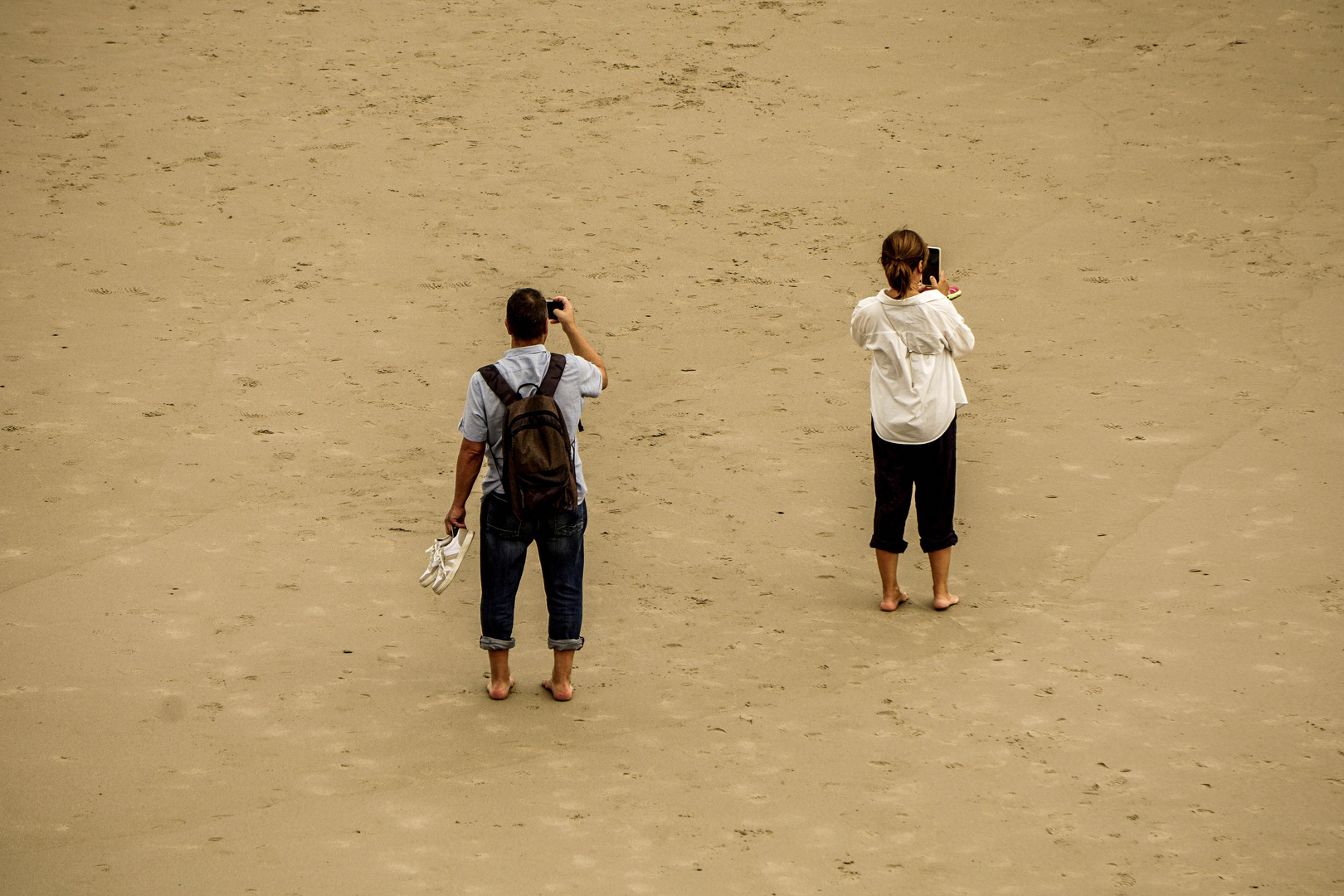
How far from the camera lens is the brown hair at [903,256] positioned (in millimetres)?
5395

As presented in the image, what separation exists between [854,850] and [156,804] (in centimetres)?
246

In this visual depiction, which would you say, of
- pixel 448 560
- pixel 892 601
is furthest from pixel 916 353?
pixel 448 560

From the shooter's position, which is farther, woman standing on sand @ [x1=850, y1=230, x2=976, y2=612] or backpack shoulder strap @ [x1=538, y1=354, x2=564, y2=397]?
woman standing on sand @ [x1=850, y1=230, x2=976, y2=612]

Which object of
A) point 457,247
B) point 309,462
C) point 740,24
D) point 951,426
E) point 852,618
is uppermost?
point 740,24

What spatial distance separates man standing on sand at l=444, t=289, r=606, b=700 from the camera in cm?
476

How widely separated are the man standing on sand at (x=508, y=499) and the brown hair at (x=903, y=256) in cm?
137

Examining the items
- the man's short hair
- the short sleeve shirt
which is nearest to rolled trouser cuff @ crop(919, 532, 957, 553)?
the short sleeve shirt

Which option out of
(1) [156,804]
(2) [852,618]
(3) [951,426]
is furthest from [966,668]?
(1) [156,804]

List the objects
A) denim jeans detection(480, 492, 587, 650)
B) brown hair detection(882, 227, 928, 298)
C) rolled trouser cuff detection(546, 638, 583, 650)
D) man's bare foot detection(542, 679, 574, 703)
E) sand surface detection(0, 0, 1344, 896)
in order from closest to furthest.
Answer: sand surface detection(0, 0, 1344, 896) < denim jeans detection(480, 492, 587, 650) < rolled trouser cuff detection(546, 638, 583, 650) < man's bare foot detection(542, 679, 574, 703) < brown hair detection(882, 227, 928, 298)

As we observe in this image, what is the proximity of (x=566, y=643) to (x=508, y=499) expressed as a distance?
664 millimetres

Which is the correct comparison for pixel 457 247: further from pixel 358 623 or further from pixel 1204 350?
pixel 1204 350

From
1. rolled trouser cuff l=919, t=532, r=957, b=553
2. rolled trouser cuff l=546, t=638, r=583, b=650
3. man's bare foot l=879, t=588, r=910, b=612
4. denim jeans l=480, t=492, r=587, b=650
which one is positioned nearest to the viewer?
denim jeans l=480, t=492, r=587, b=650

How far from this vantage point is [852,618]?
19.6 feet

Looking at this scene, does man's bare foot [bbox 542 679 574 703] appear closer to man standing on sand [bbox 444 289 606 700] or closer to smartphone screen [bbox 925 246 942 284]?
man standing on sand [bbox 444 289 606 700]
